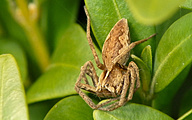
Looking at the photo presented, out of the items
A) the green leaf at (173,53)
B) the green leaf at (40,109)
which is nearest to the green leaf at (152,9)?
the green leaf at (173,53)

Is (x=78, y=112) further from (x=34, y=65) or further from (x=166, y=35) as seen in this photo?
(x=34, y=65)

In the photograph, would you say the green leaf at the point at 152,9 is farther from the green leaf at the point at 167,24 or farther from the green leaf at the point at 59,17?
the green leaf at the point at 59,17

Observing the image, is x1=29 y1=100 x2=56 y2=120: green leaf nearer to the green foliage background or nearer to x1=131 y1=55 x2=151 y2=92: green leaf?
the green foliage background

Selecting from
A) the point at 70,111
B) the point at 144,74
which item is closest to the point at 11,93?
the point at 70,111

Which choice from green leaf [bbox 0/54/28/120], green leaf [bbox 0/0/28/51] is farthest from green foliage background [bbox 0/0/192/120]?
green leaf [bbox 0/0/28/51]

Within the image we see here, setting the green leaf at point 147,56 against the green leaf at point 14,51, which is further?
the green leaf at point 14,51

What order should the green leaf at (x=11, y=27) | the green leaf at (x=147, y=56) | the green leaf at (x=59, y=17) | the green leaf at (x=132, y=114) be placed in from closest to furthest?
the green leaf at (x=132, y=114)
the green leaf at (x=147, y=56)
the green leaf at (x=59, y=17)
the green leaf at (x=11, y=27)
